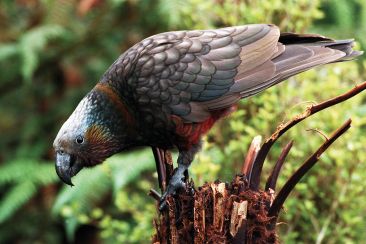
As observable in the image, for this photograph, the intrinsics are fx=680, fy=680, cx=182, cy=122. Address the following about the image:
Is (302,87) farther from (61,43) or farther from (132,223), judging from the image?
(61,43)

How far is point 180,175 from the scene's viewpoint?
8.97 feet

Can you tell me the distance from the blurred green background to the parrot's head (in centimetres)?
71

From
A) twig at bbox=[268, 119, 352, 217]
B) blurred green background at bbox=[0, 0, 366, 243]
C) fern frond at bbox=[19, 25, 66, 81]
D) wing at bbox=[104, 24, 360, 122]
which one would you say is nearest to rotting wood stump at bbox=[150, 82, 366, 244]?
twig at bbox=[268, 119, 352, 217]

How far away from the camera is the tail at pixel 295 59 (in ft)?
9.33

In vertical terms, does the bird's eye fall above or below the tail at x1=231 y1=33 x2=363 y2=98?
below

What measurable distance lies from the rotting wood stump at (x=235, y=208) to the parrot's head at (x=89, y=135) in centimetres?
45

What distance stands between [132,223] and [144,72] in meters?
2.62

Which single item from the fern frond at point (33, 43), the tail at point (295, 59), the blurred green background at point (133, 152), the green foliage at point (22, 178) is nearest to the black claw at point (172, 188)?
the tail at point (295, 59)

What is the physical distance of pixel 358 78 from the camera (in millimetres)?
4262

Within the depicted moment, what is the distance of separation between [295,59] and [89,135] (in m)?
0.94

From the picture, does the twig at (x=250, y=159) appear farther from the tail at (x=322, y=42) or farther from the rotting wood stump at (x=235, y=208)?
the tail at (x=322, y=42)

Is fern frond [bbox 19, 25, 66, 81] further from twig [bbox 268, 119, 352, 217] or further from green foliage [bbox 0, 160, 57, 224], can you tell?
twig [bbox 268, 119, 352, 217]

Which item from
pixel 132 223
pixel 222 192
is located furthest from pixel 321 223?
pixel 132 223

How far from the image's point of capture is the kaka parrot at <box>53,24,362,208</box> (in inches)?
113
